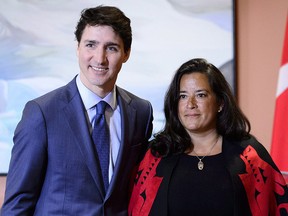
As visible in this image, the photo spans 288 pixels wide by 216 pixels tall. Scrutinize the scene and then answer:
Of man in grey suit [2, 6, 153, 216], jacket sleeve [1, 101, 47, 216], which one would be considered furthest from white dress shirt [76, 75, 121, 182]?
jacket sleeve [1, 101, 47, 216]

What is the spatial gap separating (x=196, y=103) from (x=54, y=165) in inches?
25.0

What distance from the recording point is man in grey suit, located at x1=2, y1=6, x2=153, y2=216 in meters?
1.44

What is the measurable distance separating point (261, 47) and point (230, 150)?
3.57 ft

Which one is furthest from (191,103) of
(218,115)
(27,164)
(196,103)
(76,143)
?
(27,164)

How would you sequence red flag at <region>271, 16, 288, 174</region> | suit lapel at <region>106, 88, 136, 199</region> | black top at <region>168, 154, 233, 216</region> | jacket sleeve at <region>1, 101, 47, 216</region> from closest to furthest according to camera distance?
jacket sleeve at <region>1, 101, 47, 216</region>
suit lapel at <region>106, 88, 136, 199</region>
black top at <region>168, 154, 233, 216</region>
red flag at <region>271, 16, 288, 174</region>

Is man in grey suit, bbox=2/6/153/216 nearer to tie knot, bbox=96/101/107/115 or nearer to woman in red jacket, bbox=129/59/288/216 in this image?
tie knot, bbox=96/101/107/115

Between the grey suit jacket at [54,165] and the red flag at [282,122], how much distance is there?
1.21 meters

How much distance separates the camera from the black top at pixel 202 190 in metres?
1.64

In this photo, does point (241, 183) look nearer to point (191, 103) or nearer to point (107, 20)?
point (191, 103)

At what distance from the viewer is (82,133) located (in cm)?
148

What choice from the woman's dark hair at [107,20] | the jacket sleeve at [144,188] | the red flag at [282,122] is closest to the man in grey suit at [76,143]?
the woman's dark hair at [107,20]

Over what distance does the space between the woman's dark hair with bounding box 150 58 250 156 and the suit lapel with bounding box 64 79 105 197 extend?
40 cm

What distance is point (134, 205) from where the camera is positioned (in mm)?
1726

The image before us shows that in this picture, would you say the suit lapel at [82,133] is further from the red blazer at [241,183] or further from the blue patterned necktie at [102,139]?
the red blazer at [241,183]
